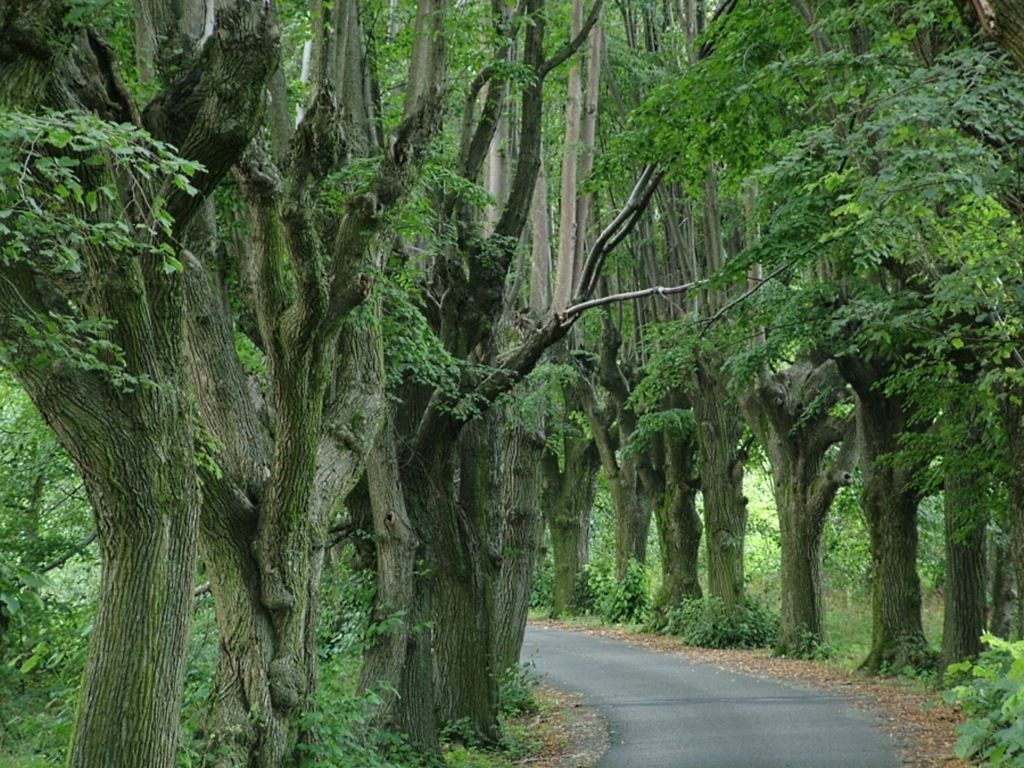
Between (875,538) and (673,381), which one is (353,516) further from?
(875,538)

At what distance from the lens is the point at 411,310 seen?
419 inches

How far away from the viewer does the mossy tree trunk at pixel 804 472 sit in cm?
2155

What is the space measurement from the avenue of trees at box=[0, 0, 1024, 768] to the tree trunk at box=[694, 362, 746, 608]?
2.20 meters

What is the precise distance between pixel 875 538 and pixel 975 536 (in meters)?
2.83

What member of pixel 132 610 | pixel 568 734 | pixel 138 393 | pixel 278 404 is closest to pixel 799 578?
pixel 568 734

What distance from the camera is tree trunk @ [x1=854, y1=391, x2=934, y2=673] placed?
18.4 metres

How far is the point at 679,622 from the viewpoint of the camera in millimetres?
26844

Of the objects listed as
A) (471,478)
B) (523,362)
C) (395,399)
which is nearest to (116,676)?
(395,399)

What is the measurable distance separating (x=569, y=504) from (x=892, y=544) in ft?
48.6

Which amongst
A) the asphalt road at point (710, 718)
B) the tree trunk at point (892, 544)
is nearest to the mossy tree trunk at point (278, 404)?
the asphalt road at point (710, 718)

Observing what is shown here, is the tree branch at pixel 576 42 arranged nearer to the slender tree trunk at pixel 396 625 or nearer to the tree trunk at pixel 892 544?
the slender tree trunk at pixel 396 625

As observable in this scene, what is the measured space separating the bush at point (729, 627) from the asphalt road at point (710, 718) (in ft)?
7.19

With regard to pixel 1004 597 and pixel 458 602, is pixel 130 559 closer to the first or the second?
pixel 458 602

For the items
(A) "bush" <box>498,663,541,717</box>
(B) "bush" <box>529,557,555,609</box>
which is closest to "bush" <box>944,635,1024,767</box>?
(A) "bush" <box>498,663,541,717</box>
